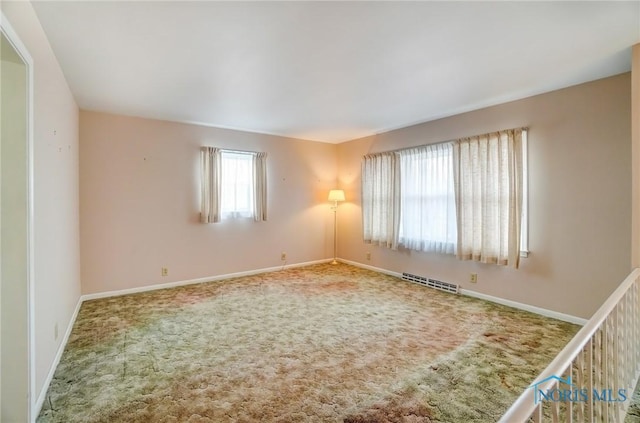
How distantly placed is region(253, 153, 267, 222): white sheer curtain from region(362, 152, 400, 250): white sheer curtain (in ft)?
5.95

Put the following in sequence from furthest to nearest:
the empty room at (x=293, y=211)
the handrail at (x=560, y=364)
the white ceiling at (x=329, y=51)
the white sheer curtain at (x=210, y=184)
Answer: the white sheer curtain at (x=210, y=184) < the white ceiling at (x=329, y=51) < the empty room at (x=293, y=211) < the handrail at (x=560, y=364)

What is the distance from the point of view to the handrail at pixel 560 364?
2.58 feet

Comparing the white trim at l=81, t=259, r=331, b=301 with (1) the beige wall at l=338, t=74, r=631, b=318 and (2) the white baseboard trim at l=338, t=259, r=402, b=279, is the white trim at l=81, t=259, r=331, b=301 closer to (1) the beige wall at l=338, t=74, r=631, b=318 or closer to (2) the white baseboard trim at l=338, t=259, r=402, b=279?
(2) the white baseboard trim at l=338, t=259, r=402, b=279

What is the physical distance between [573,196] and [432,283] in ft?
6.68

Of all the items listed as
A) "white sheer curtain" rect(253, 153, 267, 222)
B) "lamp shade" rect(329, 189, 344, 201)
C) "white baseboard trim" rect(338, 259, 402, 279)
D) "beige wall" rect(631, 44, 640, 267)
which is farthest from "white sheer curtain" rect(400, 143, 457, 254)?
"white sheer curtain" rect(253, 153, 267, 222)

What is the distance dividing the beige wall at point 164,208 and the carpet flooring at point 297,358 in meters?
0.56

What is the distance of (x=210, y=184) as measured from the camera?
183 inches

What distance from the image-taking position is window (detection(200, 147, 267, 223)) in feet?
15.2

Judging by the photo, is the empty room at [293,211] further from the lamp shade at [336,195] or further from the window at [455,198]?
the lamp shade at [336,195]

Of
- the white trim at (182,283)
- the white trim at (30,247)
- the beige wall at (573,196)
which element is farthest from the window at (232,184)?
the beige wall at (573,196)

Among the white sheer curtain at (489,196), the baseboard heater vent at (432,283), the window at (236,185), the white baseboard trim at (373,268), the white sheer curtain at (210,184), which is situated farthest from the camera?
the white baseboard trim at (373,268)

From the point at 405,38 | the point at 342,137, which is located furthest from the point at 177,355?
the point at 342,137

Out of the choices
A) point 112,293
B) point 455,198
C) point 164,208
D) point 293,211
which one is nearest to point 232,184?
point 164,208

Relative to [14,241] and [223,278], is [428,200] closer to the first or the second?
[223,278]
